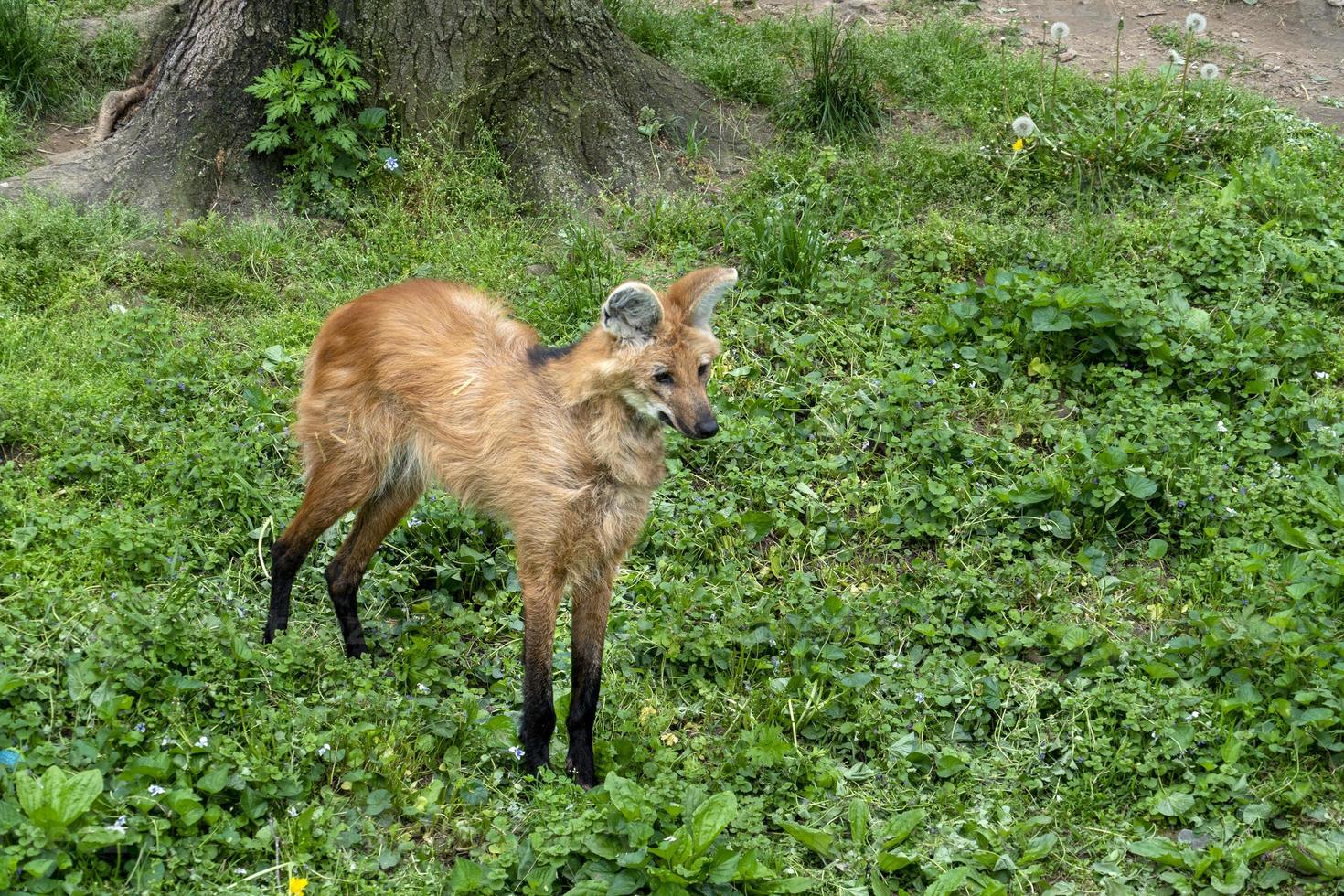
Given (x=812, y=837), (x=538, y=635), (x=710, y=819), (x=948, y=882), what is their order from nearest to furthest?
(x=710, y=819)
(x=948, y=882)
(x=812, y=837)
(x=538, y=635)

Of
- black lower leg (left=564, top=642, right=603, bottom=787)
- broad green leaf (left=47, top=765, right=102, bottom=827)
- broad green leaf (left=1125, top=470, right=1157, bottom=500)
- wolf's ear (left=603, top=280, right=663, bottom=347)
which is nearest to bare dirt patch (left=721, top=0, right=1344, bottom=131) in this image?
broad green leaf (left=1125, top=470, right=1157, bottom=500)

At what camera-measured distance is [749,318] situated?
4980mm

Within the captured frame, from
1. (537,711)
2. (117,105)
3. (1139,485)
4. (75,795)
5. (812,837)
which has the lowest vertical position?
(812,837)

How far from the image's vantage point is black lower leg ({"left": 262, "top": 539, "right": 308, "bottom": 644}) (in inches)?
140

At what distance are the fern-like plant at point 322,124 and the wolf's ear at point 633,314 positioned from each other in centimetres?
260

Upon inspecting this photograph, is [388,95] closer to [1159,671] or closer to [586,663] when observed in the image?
[586,663]

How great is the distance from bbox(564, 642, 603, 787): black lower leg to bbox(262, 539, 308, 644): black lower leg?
914mm

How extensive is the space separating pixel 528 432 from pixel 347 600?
84 cm

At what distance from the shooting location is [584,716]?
326 cm

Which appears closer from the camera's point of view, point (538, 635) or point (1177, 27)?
point (538, 635)

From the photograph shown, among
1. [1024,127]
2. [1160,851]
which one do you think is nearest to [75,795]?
[1160,851]

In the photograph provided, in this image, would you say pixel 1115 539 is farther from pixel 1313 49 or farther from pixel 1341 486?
pixel 1313 49

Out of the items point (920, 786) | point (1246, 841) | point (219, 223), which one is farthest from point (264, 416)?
point (1246, 841)

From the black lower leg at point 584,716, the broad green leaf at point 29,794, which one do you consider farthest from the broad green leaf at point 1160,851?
the broad green leaf at point 29,794
